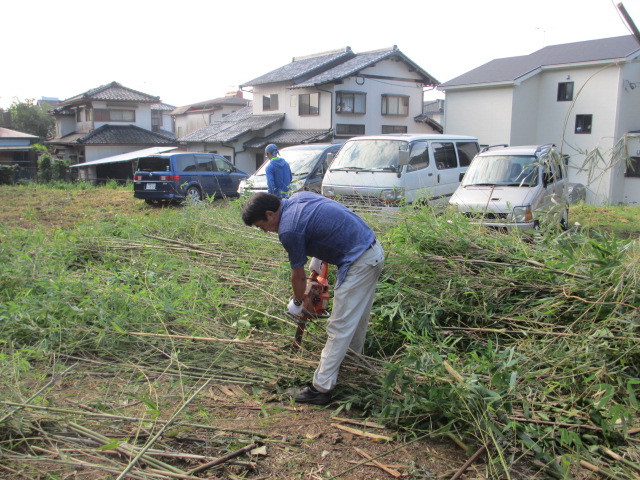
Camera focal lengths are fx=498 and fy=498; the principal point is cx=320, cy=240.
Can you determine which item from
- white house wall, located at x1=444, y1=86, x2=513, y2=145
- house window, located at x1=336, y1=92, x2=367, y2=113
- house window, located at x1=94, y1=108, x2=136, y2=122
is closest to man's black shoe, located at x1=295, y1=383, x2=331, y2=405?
white house wall, located at x1=444, y1=86, x2=513, y2=145

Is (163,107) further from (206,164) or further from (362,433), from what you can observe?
(362,433)

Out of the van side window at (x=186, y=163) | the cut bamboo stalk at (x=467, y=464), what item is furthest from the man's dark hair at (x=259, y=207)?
the van side window at (x=186, y=163)

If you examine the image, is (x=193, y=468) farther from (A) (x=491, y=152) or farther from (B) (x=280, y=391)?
(A) (x=491, y=152)

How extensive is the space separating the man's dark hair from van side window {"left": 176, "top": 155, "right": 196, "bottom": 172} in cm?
1148

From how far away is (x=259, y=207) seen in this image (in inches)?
123

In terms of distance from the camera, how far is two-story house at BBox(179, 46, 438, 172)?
24984 mm

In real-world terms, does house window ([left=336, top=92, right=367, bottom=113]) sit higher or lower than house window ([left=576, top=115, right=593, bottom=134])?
higher

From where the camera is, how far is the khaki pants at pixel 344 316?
10.6ft

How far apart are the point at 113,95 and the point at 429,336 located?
3267cm

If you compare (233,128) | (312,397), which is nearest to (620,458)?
(312,397)

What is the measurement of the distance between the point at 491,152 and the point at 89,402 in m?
7.49

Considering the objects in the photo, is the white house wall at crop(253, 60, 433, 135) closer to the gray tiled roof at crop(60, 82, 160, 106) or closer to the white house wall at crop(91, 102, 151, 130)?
the gray tiled roof at crop(60, 82, 160, 106)

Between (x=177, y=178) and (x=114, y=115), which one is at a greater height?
(x=114, y=115)

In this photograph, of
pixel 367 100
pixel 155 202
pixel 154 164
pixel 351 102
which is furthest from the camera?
pixel 367 100
